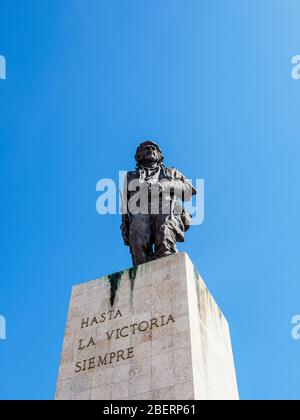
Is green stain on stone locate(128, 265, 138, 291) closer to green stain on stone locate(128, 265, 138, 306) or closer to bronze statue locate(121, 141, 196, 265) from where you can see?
green stain on stone locate(128, 265, 138, 306)

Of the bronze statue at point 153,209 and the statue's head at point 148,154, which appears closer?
the bronze statue at point 153,209

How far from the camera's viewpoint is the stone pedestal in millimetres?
8234

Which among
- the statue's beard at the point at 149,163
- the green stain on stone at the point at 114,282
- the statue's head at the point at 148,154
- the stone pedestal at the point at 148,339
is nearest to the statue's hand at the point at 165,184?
the statue's beard at the point at 149,163

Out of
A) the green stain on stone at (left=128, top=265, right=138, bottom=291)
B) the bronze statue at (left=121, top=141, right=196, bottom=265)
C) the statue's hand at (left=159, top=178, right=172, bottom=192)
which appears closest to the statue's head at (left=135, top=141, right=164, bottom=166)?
the bronze statue at (left=121, top=141, right=196, bottom=265)

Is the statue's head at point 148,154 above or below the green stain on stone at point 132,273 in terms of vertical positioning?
above

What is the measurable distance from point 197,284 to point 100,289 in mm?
1990

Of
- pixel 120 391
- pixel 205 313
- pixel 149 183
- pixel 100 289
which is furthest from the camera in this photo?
pixel 149 183

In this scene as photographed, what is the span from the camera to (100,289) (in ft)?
34.0

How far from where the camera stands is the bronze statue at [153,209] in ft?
36.3

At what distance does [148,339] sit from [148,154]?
545 centimetres

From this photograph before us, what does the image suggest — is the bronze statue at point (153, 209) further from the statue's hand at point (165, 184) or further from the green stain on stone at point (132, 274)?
the green stain on stone at point (132, 274)

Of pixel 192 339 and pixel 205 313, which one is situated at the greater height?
pixel 205 313
